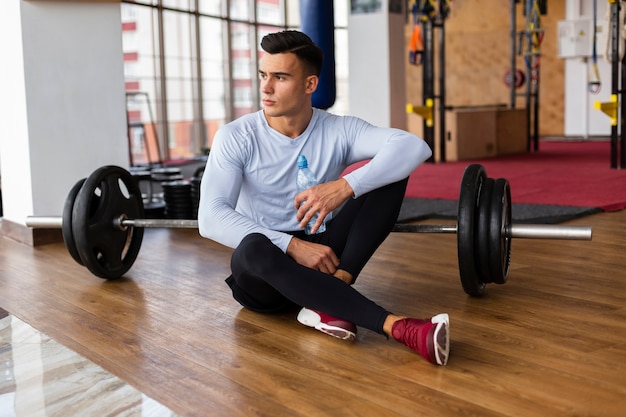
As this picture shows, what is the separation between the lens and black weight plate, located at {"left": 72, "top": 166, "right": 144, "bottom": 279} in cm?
259

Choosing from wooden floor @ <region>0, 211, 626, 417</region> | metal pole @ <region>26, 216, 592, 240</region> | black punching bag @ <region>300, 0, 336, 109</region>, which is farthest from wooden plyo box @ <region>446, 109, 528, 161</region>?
metal pole @ <region>26, 216, 592, 240</region>

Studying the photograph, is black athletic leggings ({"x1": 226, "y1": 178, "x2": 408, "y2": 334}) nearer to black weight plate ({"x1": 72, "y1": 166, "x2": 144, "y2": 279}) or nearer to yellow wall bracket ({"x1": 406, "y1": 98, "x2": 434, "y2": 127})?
black weight plate ({"x1": 72, "y1": 166, "x2": 144, "y2": 279})

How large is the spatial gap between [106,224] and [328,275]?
3.55 ft

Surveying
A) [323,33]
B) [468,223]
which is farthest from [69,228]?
[323,33]

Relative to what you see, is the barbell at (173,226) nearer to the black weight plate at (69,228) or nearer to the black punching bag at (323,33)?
the black weight plate at (69,228)

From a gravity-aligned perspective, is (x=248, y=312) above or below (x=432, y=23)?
below

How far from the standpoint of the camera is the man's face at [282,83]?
2.05 meters

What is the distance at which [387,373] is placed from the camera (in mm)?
1738

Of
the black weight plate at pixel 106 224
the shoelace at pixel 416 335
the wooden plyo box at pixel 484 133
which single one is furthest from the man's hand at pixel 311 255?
the wooden plyo box at pixel 484 133

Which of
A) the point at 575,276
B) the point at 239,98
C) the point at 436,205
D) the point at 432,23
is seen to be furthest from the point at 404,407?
the point at 239,98

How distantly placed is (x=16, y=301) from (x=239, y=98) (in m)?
7.43

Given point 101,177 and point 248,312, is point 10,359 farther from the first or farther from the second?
point 101,177

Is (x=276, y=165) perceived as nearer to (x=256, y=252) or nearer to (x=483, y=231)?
(x=256, y=252)

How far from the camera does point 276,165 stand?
2156 mm
